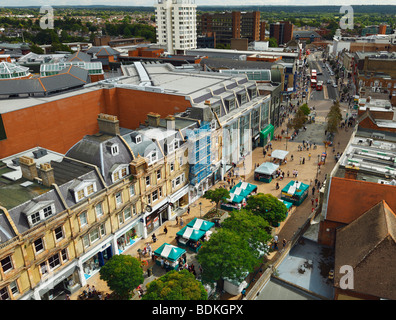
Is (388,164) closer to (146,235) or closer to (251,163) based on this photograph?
(251,163)

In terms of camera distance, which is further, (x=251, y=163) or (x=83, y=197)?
(x=251, y=163)

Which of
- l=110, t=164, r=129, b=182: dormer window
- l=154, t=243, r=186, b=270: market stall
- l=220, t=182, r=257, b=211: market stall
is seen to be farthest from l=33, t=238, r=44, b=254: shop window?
l=220, t=182, r=257, b=211: market stall

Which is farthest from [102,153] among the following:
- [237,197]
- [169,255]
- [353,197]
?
[353,197]

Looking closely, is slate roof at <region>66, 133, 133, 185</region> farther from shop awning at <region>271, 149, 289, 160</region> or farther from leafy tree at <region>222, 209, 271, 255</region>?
shop awning at <region>271, 149, 289, 160</region>

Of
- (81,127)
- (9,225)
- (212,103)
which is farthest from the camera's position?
(81,127)

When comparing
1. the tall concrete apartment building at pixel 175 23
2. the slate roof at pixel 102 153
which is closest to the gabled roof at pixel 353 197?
the slate roof at pixel 102 153

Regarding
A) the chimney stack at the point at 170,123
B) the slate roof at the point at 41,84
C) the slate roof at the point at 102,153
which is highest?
the slate roof at the point at 41,84

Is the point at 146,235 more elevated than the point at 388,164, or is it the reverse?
the point at 388,164

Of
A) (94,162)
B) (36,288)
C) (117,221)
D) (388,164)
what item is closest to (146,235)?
(117,221)

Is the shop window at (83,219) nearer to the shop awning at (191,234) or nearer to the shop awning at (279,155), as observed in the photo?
the shop awning at (191,234)
